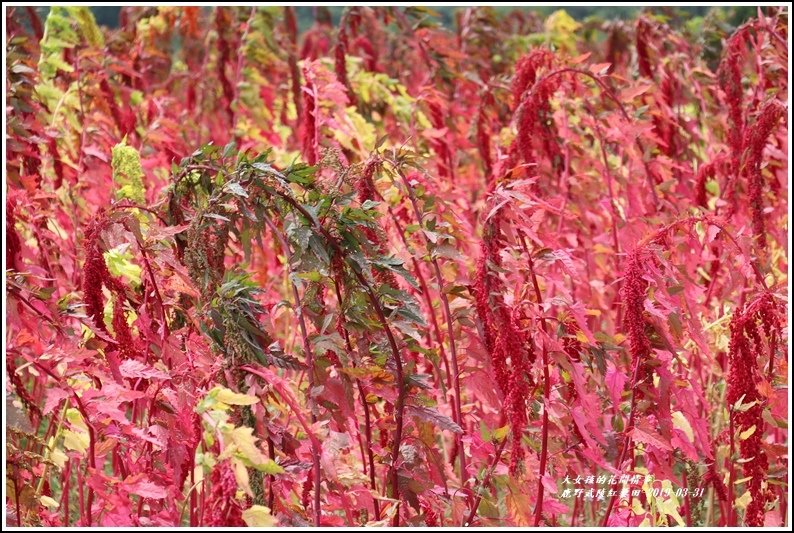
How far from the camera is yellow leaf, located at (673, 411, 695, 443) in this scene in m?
1.88

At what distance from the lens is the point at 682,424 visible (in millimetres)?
1891

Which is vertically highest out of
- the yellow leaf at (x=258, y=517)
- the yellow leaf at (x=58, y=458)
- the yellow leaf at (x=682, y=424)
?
the yellow leaf at (x=682, y=424)

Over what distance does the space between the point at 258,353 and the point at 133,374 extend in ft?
0.86

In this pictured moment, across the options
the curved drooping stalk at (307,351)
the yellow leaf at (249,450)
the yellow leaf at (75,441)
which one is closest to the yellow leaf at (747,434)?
the curved drooping stalk at (307,351)

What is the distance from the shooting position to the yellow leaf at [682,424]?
1883 millimetres

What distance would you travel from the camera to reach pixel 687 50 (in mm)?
3971

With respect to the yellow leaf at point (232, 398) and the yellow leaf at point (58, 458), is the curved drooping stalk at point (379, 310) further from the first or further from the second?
the yellow leaf at point (58, 458)

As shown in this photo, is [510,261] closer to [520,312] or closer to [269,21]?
[520,312]

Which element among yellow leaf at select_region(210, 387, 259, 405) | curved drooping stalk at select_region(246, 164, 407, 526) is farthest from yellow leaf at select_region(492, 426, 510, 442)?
yellow leaf at select_region(210, 387, 259, 405)

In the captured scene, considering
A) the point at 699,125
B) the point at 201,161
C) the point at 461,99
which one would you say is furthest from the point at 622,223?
the point at 461,99

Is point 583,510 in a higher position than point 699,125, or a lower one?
lower

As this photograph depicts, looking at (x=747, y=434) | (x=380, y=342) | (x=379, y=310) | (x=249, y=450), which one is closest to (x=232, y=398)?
(x=249, y=450)

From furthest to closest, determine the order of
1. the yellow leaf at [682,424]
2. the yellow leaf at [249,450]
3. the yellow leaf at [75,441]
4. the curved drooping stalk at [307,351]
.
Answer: the yellow leaf at [682,424], the yellow leaf at [75,441], the curved drooping stalk at [307,351], the yellow leaf at [249,450]

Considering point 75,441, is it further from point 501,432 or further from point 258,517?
point 501,432
